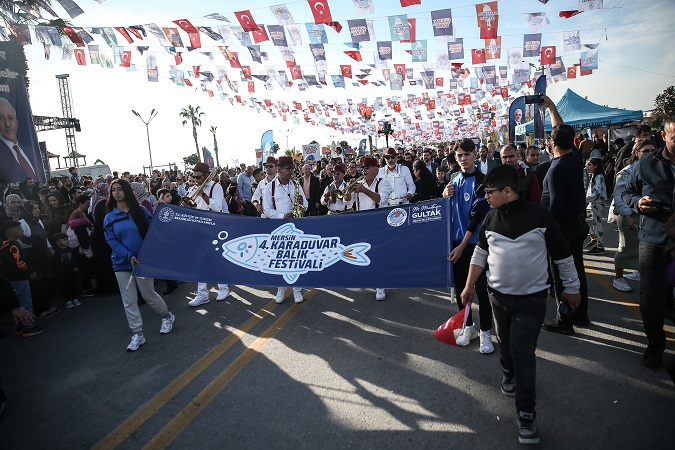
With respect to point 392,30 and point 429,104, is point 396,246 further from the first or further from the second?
point 429,104

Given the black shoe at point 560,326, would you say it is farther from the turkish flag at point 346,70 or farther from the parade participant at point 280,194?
the turkish flag at point 346,70

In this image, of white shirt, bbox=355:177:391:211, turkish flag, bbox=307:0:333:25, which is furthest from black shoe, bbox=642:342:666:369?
turkish flag, bbox=307:0:333:25

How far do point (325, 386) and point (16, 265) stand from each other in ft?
16.0

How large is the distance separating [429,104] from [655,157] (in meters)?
24.8

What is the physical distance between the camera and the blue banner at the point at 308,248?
164 inches

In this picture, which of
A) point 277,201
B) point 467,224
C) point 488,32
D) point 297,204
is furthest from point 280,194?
point 488,32

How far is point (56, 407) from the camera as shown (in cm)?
343

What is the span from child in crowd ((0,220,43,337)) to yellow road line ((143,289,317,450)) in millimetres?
3471

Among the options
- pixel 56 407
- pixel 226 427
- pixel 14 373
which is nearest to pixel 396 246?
pixel 226 427

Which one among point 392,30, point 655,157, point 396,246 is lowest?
point 396,246

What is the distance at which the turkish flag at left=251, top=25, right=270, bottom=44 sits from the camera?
369 inches

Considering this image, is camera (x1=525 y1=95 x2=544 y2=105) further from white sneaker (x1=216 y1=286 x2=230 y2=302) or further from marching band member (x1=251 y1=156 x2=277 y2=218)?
white sneaker (x1=216 y1=286 x2=230 y2=302)

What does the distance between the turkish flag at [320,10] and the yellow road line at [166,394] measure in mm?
6591

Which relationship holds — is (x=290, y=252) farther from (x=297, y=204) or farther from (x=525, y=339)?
(x=525, y=339)
